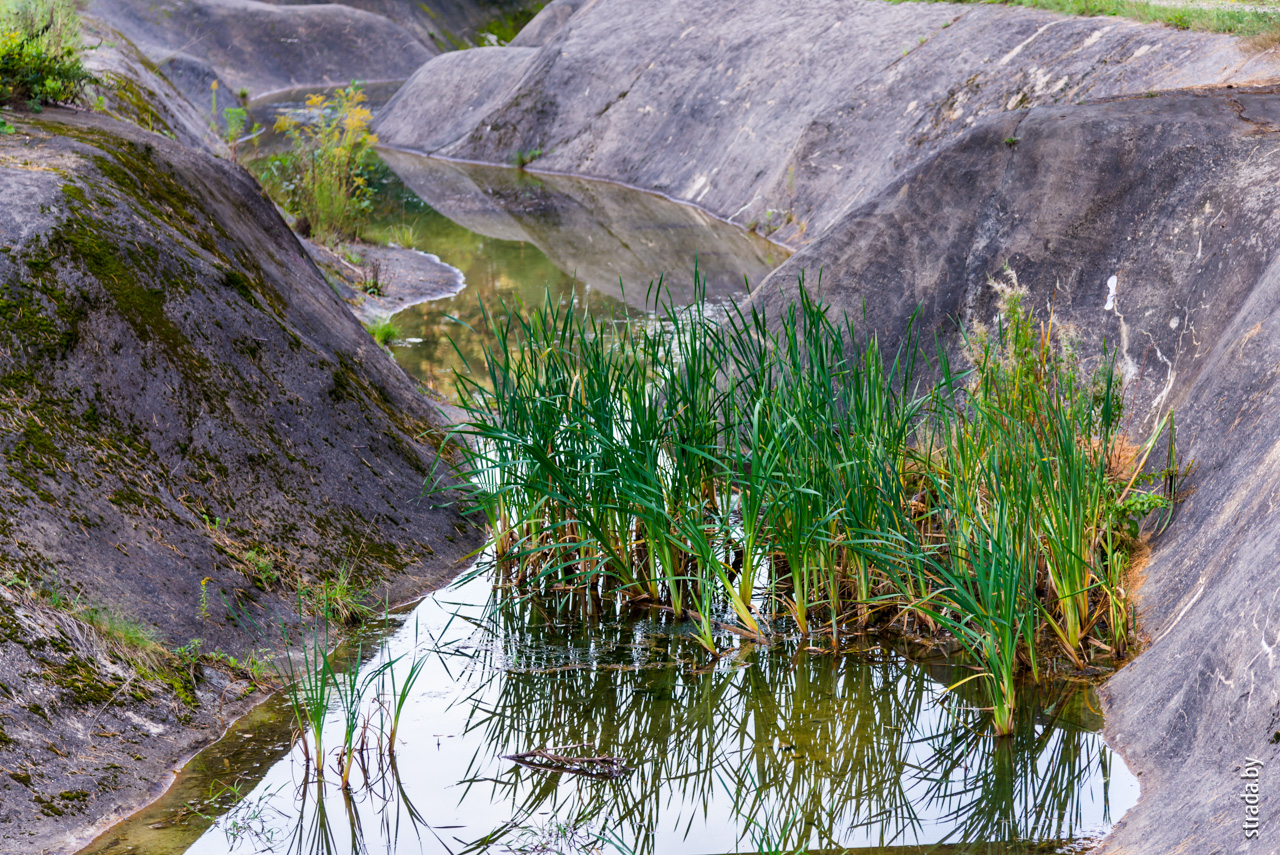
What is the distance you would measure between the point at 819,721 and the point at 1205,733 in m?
1.55

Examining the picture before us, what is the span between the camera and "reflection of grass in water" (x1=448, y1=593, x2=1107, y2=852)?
162 inches

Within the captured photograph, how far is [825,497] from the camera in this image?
5145 millimetres

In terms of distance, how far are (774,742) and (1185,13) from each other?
13.8 metres

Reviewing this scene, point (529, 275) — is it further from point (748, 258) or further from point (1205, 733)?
point (1205, 733)

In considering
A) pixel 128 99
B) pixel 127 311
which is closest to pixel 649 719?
pixel 127 311

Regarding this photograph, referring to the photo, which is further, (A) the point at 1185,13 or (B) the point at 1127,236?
(A) the point at 1185,13

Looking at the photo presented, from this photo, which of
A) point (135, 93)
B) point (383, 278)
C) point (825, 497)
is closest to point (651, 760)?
point (825, 497)

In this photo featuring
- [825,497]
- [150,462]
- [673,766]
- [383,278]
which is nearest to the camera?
[673,766]

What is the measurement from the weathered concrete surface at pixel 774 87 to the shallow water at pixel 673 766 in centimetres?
832

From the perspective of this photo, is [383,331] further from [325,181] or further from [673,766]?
[673,766]

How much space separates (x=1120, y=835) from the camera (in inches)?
147

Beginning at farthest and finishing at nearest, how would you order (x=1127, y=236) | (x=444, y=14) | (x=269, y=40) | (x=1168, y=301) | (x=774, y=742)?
(x=444, y=14), (x=269, y=40), (x=1127, y=236), (x=1168, y=301), (x=774, y=742)

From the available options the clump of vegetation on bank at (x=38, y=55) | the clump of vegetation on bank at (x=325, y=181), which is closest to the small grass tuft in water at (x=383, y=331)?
the clump of vegetation on bank at (x=325, y=181)
